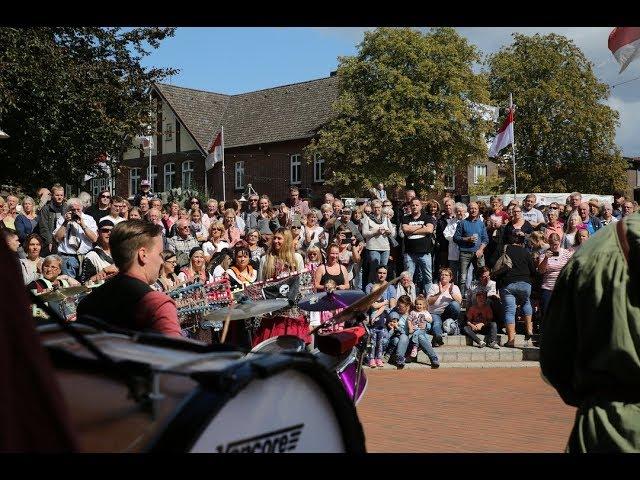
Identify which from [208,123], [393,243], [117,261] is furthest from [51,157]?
[208,123]

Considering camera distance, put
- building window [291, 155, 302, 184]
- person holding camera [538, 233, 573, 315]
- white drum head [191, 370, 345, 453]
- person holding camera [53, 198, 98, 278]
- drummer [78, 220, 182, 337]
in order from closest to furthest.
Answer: white drum head [191, 370, 345, 453], drummer [78, 220, 182, 337], person holding camera [53, 198, 98, 278], person holding camera [538, 233, 573, 315], building window [291, 155, 302, 184]

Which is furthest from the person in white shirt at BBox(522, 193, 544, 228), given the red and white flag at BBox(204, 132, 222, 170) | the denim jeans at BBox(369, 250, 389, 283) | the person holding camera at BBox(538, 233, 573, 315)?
the red and white flag at BBox(204, 132, 222, 170)

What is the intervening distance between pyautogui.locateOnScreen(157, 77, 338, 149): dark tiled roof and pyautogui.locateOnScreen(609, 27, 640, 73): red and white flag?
159ft

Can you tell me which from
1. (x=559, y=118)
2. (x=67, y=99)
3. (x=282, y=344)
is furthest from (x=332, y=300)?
(x=559, y=118)

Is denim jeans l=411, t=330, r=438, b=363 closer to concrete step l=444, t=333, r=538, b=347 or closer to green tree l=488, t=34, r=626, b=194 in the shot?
concrete step l=444, t=333, r=538, b=347

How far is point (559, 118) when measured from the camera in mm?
57031

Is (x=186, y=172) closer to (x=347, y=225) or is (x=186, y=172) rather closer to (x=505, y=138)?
(x=505, y=138)

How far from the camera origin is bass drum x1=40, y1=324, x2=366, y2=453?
163 centimetres

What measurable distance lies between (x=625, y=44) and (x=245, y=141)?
54825 millimetres

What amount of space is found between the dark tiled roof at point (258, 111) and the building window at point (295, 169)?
133 centimetres

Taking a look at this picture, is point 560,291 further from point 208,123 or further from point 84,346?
point 208,123

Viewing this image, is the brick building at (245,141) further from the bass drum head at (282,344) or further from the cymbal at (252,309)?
the bass drum head at (282,344)
